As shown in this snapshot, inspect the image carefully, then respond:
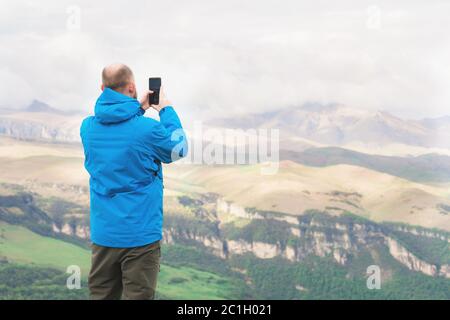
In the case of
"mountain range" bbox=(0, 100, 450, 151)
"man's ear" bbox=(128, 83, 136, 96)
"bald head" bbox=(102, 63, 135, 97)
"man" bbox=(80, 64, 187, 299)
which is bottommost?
"mountain range" bbox=(0, 100, 450, 151)

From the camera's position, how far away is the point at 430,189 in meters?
141

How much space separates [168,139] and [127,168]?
0.29 meters

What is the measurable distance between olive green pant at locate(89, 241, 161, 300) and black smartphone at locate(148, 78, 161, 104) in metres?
0.91

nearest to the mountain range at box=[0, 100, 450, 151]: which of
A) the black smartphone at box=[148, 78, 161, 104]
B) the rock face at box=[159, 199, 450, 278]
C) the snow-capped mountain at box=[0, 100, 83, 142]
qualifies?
the snow-capped mountain at box=[0, 100, 83, 142]

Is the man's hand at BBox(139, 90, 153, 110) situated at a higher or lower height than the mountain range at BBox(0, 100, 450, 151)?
higher

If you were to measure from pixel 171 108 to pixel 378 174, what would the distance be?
155m

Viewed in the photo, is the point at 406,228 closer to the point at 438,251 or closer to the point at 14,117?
the point at 438,251

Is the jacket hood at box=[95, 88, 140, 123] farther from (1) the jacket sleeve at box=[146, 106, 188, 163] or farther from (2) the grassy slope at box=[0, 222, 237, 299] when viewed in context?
(2) the grassy slope at box=[0, 222, 237, 299]

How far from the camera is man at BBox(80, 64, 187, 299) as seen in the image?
330cm

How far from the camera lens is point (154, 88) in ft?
11.9

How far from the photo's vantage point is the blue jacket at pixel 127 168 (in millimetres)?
3297

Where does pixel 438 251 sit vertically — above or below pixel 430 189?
below

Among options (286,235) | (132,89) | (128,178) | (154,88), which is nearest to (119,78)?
(132,89)

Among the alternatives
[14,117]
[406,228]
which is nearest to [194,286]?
[406,228]
